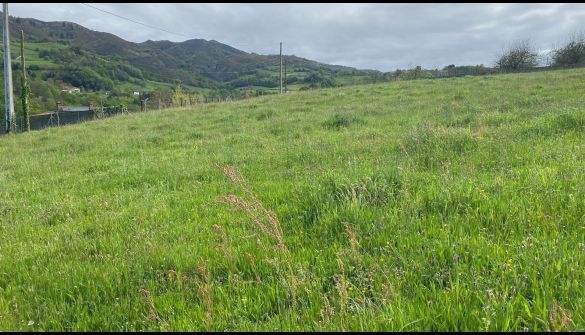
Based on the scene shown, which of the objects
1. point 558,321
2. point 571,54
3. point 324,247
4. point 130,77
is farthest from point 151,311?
point 130,77

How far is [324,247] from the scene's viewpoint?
11.6 feet

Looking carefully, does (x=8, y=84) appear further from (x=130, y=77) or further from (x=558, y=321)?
(x=130, y=77)

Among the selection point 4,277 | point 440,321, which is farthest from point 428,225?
point 4,277

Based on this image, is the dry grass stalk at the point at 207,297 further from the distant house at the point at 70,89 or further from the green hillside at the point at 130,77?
the distant house at the point at 70,89

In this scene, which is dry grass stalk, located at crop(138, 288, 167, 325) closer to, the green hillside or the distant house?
the green hillside

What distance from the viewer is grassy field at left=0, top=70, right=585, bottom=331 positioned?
2.46m

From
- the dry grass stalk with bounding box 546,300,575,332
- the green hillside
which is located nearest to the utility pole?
the dry grass stalk with bounding box 546,300,575,332

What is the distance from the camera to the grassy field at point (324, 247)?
2.46 metres

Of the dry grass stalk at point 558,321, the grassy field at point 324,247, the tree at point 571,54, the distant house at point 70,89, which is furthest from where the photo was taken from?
the distant house at point 70,89

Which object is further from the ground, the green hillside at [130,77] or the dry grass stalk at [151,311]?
the green hillside at [130,77]

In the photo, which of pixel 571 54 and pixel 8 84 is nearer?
pixel 8 84

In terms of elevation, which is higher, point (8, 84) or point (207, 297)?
point (8, 84)

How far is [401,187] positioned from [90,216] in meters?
4.49

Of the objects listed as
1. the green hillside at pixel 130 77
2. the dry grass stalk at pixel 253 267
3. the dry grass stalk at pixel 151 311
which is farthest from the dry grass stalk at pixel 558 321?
the green hillside at pixel 130 77
